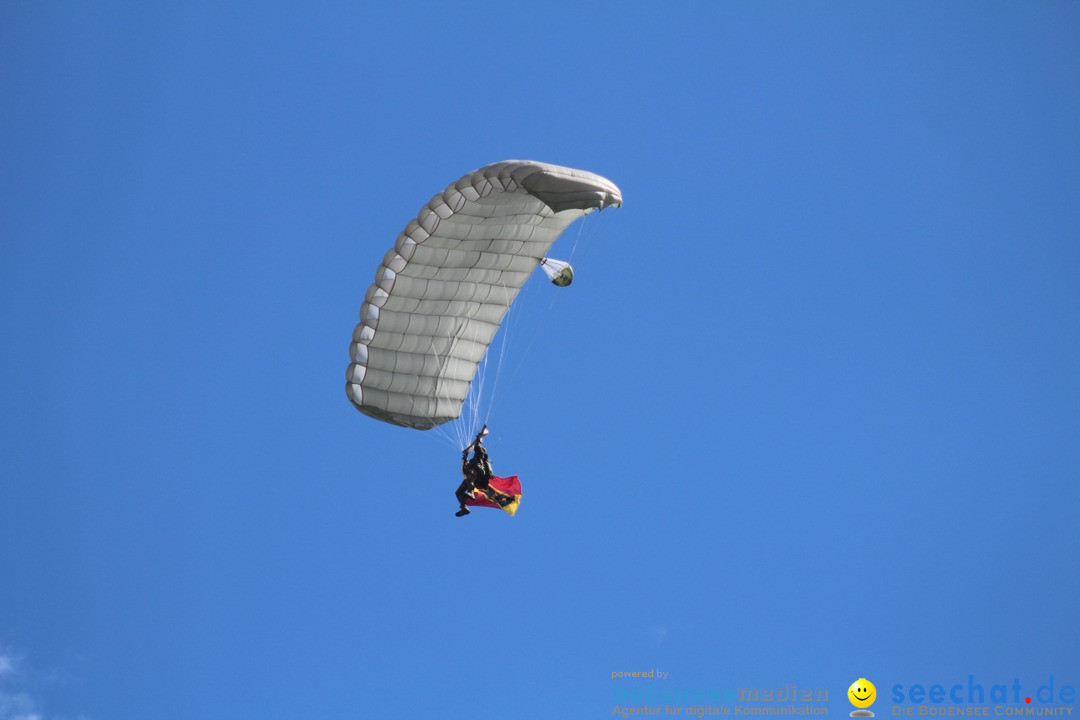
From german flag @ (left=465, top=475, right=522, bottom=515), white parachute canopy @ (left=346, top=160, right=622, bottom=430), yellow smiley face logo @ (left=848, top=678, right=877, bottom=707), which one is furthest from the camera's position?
yellow smiley face logo @ (left=848, top=678, right=877, bottom=707)

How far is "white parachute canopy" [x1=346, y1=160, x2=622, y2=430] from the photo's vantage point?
2081cm

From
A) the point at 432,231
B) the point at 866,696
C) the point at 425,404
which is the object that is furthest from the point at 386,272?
the point at 866,696

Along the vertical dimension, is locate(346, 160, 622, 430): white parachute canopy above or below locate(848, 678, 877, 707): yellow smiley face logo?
above

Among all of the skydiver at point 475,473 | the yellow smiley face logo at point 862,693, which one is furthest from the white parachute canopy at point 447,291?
the yellow smiley face logo at point 862,693

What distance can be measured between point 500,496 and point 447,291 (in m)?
2.94

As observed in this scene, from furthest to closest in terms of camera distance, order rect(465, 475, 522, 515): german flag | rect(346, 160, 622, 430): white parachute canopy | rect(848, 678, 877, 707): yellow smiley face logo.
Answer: rect(848, 678, 877, 707): yellow smiley face logo → rect(465, 475, 522, 515): german flag → rect(346, 160, 622, 430): white parachute canopy

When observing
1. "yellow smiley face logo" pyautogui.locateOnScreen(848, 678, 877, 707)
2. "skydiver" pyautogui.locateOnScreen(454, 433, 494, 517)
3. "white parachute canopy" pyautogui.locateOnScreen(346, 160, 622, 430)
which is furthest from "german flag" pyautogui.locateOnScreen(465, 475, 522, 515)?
"yellow smiley face logo" pyautogui.locateOnScreen(848, 678, 877, 707)

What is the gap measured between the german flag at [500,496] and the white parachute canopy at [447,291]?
4.93ft

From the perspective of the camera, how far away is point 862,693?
1085 inches

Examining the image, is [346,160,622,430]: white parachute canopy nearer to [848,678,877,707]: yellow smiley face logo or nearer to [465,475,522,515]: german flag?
[465,475,522,515]: german flag

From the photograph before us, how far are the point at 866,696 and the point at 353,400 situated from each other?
11117mm

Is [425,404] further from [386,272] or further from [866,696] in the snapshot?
[866,696]

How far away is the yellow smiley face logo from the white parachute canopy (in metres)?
9.02

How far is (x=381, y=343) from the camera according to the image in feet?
72.3
